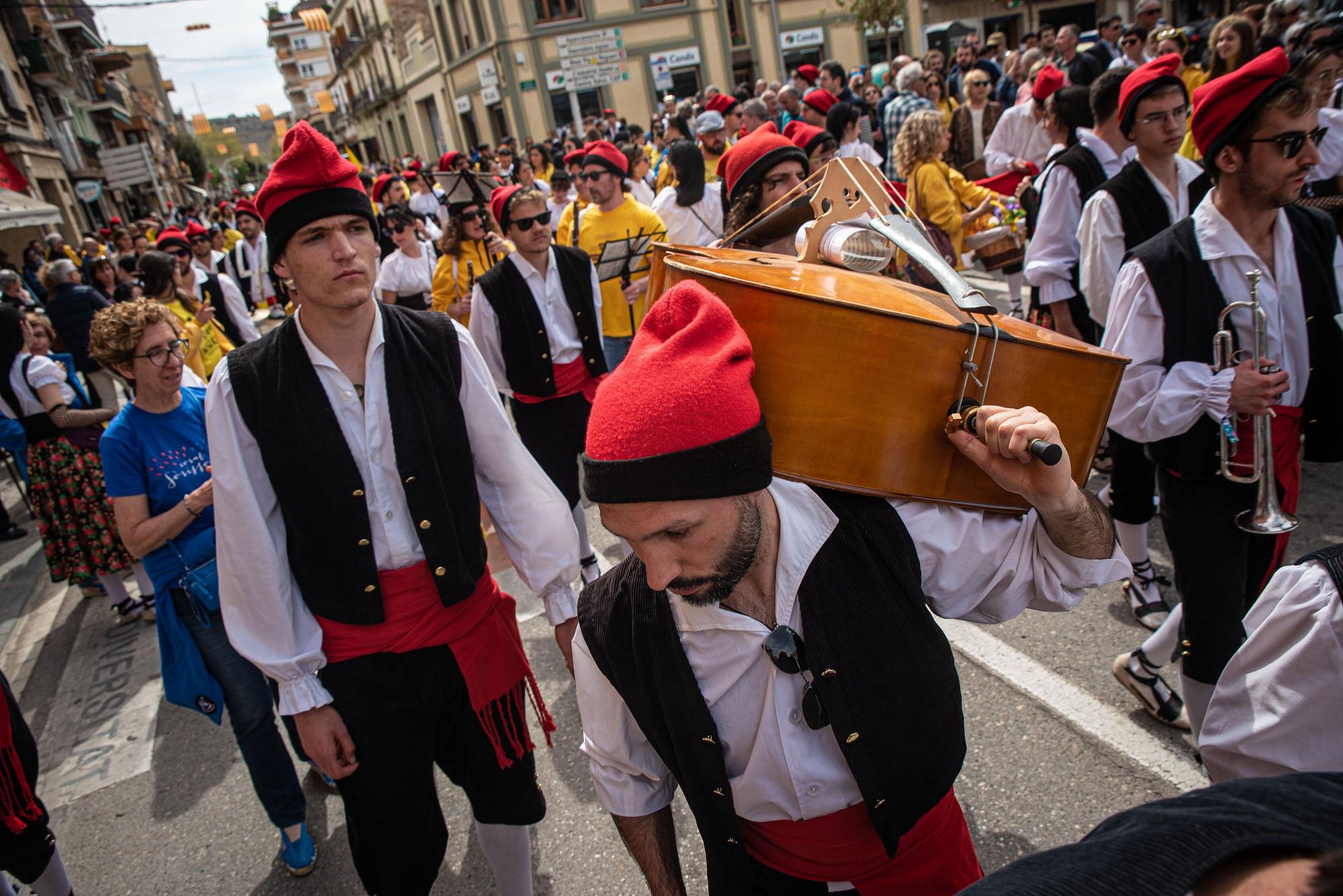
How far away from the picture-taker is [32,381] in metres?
5.21

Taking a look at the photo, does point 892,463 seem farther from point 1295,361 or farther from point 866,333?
point 1295,361

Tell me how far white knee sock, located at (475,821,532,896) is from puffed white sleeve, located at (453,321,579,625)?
69 cm

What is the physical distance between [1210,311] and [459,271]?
16.0ft

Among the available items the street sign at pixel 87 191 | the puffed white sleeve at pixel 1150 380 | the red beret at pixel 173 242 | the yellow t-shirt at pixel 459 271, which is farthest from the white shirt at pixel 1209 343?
the street sign at pixel 87 191

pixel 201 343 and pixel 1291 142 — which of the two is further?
pixel 201 343

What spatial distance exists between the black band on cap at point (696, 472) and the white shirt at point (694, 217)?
5.00 metres

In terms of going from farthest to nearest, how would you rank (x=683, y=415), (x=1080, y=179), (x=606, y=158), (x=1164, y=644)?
(x=606, y=158)
(x=1080, y=179)
(x=1164, y=644)
(x=683, y=415)

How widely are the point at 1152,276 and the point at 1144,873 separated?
224 centimetres

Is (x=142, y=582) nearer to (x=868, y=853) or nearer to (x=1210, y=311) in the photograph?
(x=868, y=853)

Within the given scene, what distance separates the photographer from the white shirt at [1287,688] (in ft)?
3.94

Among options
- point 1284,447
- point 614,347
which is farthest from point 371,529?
point 614,347

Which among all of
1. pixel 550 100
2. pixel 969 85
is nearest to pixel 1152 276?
pixel 969 85

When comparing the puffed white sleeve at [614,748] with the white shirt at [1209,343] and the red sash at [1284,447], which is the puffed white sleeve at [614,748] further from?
the red sash at [1284,447]

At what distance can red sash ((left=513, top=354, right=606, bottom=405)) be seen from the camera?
443 centimetres
